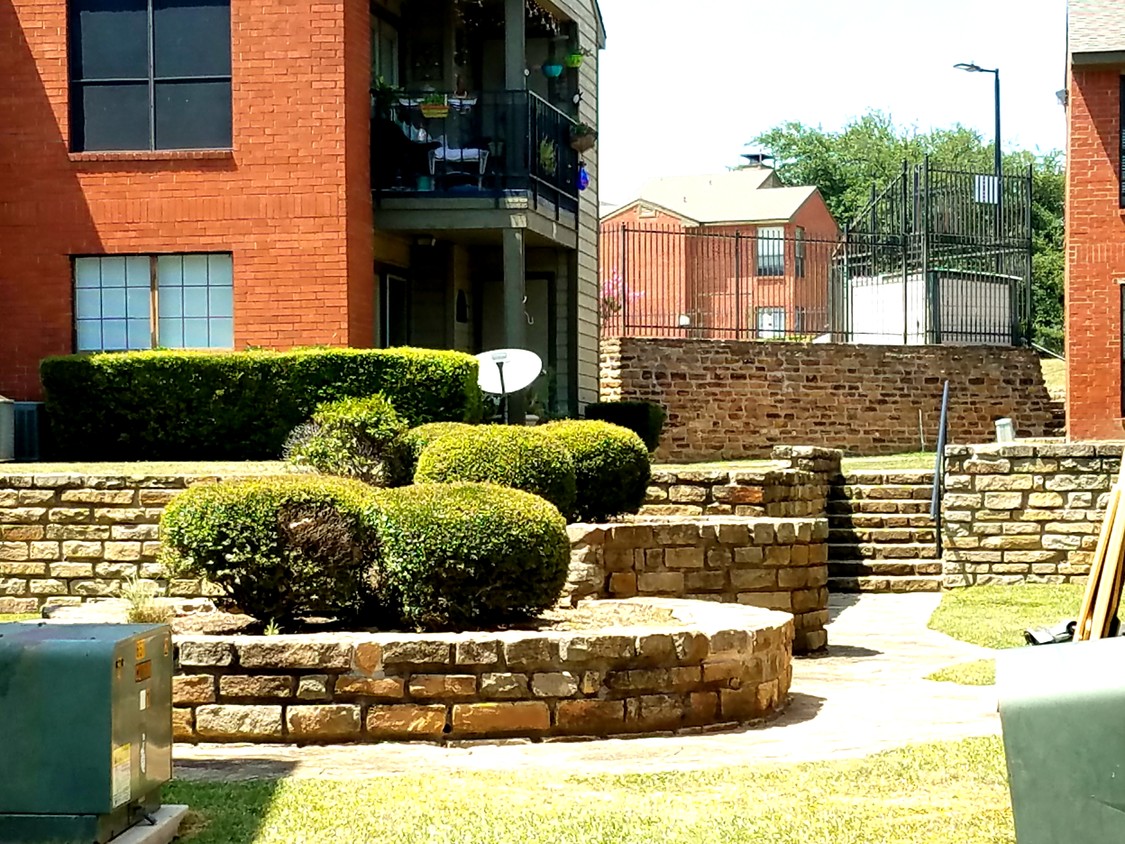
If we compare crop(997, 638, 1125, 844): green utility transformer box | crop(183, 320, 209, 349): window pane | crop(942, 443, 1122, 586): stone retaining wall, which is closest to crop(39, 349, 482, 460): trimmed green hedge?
crop(183, 320, 209, 349): window pane

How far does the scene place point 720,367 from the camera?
27438 mm

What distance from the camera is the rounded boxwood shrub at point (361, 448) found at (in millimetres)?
14500

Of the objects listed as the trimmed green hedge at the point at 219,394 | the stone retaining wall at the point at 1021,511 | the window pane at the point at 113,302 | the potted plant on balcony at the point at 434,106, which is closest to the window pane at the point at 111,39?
the window pane at the point at 113,302

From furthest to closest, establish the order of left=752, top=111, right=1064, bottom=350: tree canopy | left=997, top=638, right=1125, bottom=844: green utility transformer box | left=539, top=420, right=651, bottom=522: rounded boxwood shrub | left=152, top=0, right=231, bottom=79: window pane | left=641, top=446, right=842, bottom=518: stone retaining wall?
left=752, top=111, right=1064, bottom=350: tree canopy
left=152, top=0, right=231, bottom=79: window pane
left=641, top=446, right=842, bottom=518: stone retaining wall
left=539, top=420, right=651, bottom=522: rounded boxwood shrub
left=997, top=638, right=1125, bottom=844: green utility transformer box

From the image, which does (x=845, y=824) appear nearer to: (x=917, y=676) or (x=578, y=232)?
(x=917, y=676)

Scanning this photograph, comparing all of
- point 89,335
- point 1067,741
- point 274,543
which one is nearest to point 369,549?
point 274,543

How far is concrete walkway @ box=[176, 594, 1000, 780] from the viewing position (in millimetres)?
7898

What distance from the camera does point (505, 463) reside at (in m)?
12.4

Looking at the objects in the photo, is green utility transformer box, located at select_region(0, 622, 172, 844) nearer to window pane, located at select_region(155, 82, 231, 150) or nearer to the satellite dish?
the satellite dish

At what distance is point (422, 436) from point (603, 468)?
1946 mm

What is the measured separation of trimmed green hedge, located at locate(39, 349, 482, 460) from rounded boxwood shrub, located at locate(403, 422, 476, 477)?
275cm

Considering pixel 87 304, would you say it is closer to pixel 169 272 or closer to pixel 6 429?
pixel 169 272

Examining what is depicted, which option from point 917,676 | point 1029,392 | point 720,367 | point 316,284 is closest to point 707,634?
point 917,676

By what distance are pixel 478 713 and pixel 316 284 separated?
10.9 m
